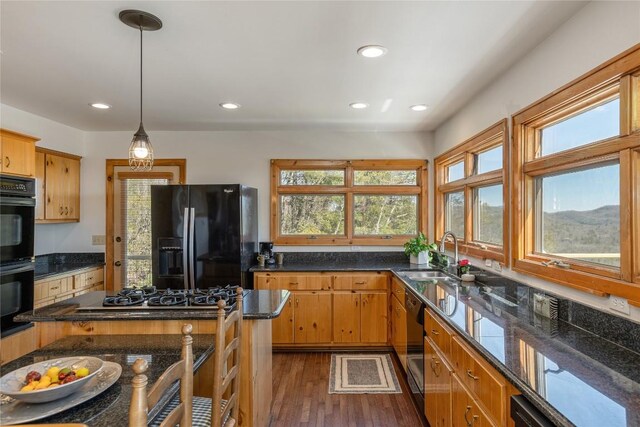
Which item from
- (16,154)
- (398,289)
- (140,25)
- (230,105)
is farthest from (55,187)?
(398,289)

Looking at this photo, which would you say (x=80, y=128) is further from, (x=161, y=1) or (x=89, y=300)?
(x=161, y=1)

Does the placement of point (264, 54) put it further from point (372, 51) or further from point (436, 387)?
point (436, 387)

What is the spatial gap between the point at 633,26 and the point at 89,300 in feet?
10.5

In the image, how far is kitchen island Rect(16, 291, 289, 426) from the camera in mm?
1978

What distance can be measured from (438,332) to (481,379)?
0.63 meters

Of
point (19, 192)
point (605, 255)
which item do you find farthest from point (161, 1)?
point (605, 255)

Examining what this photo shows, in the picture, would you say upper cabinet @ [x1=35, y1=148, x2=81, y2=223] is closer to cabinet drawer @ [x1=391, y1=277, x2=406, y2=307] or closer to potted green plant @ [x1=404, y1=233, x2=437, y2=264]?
cabinet drawer @ [x1=391, y1=277, x2=406, y2=307]

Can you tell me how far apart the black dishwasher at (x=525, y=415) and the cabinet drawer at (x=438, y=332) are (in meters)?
0.69

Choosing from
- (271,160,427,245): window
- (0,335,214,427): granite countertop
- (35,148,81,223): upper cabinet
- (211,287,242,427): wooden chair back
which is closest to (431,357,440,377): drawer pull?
(211,287,242,427): wooden chair back

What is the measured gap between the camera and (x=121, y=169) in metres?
4.44

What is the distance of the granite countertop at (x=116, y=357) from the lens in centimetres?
112

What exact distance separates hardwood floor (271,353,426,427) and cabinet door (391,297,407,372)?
21cm

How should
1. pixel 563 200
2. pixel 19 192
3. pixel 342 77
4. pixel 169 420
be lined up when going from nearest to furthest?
1. pixel 169 420
2. pixel 563 200
3. pixel 342 77
4. pixel 19 192

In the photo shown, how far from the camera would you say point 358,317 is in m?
3.87
